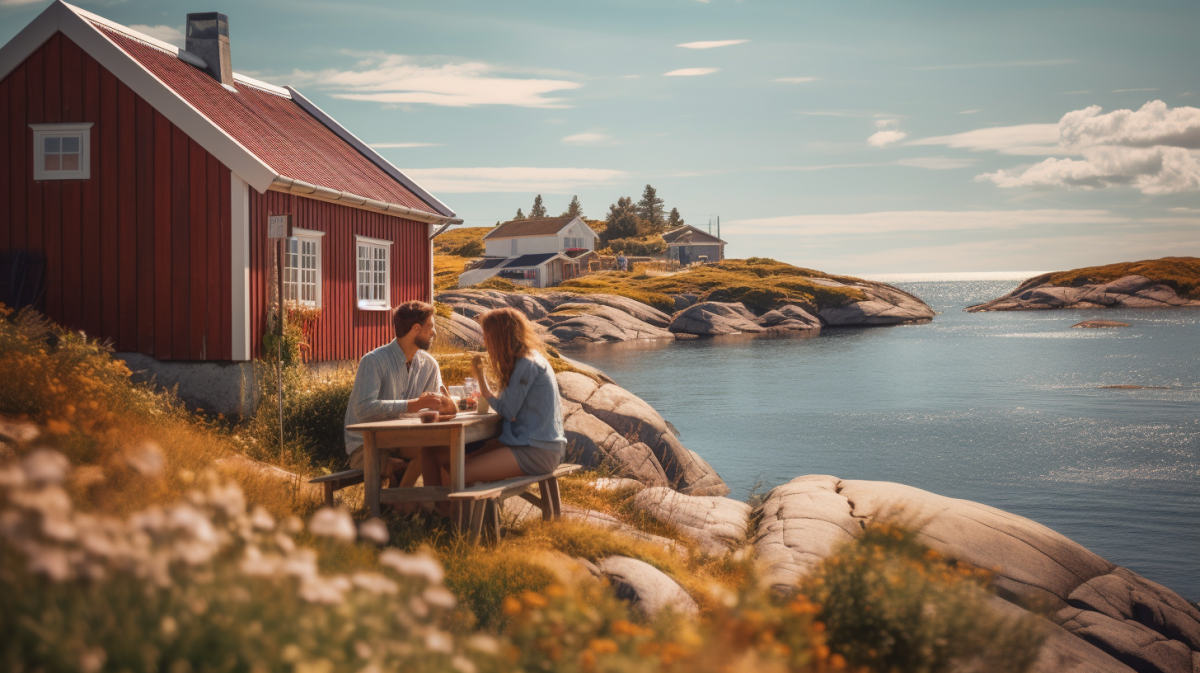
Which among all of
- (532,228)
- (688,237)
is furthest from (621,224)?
(532,228)

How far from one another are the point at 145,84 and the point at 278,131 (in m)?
2.99

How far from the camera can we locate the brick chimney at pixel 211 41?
1443 cm

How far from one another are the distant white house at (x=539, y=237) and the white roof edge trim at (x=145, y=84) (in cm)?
6588

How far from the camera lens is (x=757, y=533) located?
1040 cm

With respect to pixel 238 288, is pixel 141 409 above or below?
below

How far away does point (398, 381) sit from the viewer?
277 inches

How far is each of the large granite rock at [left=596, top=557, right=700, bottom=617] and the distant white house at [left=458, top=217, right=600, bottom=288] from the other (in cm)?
6568

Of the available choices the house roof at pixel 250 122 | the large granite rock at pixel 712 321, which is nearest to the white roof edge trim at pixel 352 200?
the house roof at pixel 250 122

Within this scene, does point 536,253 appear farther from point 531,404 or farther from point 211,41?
point 531,404

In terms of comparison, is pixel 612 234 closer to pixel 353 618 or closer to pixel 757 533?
pixel 757 533

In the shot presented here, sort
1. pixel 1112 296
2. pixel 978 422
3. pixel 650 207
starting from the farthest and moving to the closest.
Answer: pixel 650 207 < pixel 1112 296 < pixel 978 422

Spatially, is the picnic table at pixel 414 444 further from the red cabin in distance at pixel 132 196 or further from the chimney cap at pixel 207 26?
the chimney cap at pixel 207 26

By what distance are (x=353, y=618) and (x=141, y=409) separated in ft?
25.2

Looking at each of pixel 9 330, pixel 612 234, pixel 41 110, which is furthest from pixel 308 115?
pixel 612 234
